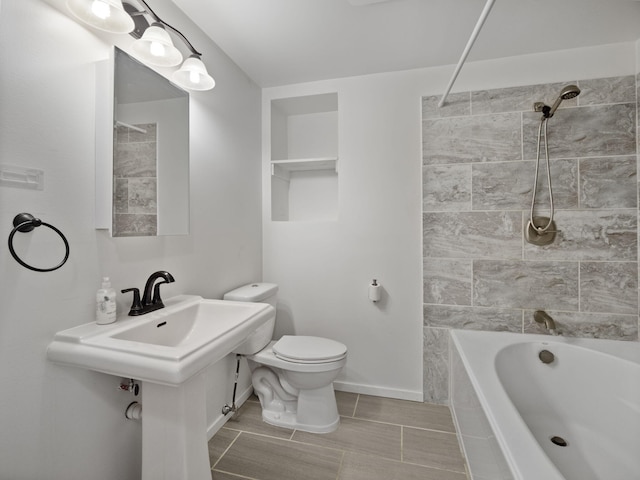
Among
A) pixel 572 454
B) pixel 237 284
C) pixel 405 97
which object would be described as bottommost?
pixel 572 454

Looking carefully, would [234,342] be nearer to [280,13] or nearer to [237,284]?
[237,284]

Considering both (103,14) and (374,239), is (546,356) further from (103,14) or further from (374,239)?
(103,14)

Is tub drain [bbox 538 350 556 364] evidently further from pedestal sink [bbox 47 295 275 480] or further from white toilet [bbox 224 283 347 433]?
pedestal sink [bbox 47 295 275 480]

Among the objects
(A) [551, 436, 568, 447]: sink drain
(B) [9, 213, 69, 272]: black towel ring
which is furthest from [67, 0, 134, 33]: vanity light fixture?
(A) [551, 436, 568, 447]: sink drain

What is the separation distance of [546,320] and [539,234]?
0.55 meters

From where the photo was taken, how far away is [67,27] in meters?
1.03

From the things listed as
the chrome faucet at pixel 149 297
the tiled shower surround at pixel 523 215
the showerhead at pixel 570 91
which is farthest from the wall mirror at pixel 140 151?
the showerhead at pixel 570 91

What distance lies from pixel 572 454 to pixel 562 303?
0.86 metres

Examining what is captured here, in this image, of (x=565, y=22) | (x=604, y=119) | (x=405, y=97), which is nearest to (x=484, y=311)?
(x=604, y=119)

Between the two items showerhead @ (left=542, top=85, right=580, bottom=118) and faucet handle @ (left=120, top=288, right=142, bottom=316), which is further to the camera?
showerhead @ (left=542, top=85, right=580, bottom=118)

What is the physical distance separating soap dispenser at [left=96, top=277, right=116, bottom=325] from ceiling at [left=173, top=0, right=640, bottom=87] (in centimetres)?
145

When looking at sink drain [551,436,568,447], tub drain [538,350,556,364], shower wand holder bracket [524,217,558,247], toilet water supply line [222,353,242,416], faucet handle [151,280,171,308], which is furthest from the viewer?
shower wand holder bracket [524,217,558,247]

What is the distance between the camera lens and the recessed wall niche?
8.13 feet

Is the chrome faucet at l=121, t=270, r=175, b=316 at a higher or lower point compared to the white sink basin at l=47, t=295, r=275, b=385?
higher
